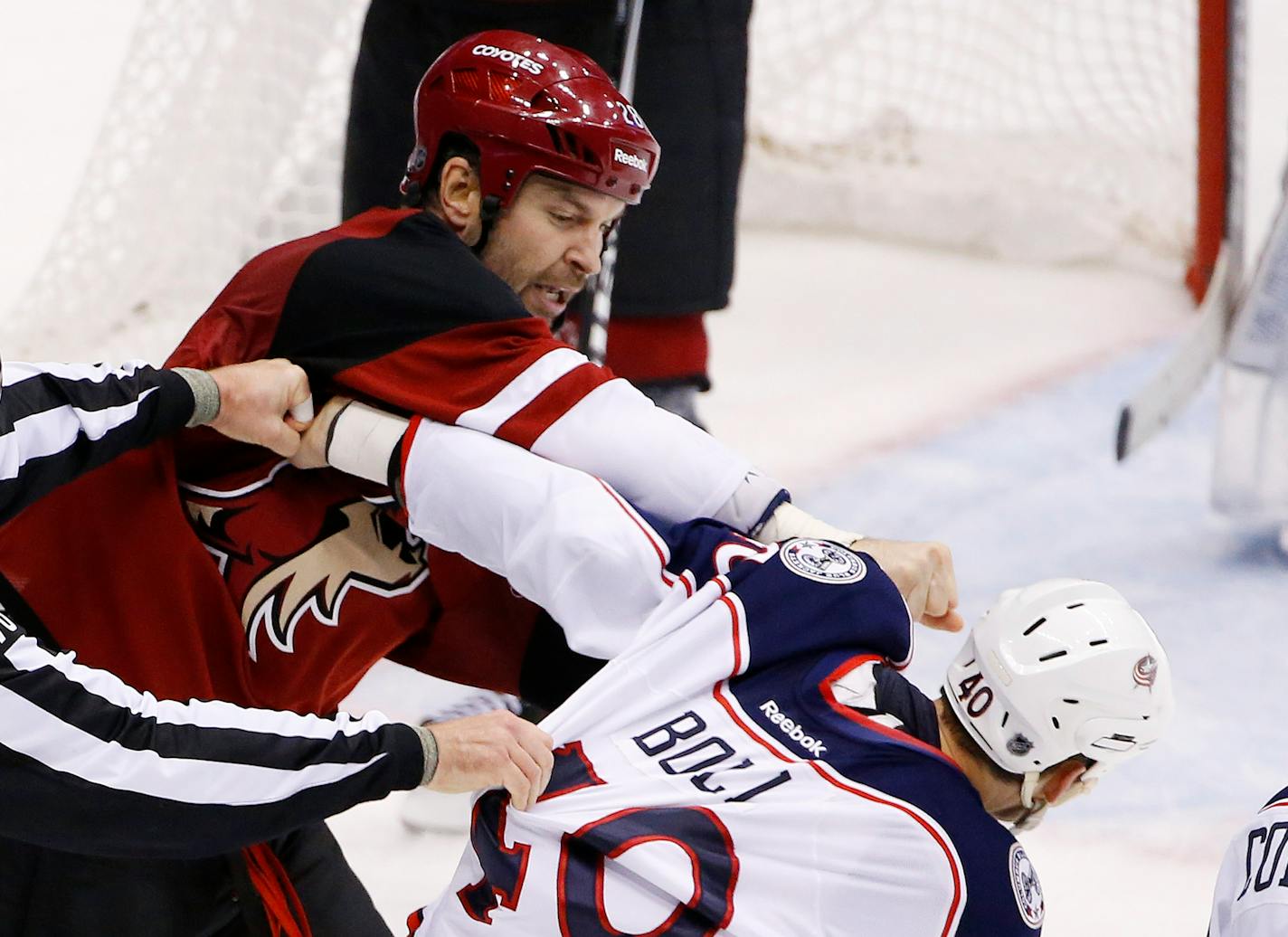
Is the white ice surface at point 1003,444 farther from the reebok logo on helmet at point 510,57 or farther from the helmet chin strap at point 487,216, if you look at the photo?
the reebok logo on helmet at point 510,57

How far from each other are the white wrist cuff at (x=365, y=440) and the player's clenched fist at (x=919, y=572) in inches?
14.2

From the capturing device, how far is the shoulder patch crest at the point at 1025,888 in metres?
1.15

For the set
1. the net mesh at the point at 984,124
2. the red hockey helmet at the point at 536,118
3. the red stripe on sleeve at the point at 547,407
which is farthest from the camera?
the net mesh at the point at 984,124

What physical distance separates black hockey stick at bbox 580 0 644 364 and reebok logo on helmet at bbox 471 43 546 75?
0.65m

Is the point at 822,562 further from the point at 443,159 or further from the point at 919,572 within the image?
the point at 443,159

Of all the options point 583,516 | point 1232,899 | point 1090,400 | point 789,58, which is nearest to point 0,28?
point 789,58

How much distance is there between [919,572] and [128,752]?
585mm

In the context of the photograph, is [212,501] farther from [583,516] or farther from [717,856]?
[717,856]

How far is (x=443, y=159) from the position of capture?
1478 mm

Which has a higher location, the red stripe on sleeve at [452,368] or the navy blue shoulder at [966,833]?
the red stripe on sleeve at [452,368]

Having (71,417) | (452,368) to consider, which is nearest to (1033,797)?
(452,368)

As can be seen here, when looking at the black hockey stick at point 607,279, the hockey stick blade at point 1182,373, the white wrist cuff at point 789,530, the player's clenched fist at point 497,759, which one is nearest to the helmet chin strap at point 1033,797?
the white wrist cuff at point 789,530

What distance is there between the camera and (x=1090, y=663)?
3.90 feet

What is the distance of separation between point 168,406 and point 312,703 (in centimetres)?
31
